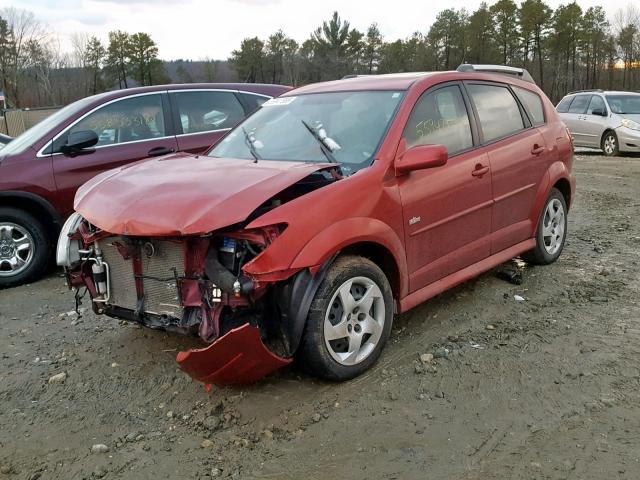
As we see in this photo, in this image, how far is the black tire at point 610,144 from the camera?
1529 centimetres

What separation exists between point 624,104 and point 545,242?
39.6ft

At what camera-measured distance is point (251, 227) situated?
125 inches

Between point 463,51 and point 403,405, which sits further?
point 463,51

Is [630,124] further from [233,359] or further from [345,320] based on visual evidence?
[233,359]

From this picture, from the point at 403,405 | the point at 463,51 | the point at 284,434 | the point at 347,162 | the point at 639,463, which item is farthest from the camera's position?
the point at 463,51

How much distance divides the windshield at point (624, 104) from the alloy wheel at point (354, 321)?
14.1 m

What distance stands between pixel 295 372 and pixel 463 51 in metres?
58.9

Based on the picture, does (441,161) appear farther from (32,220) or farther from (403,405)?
(32,220)

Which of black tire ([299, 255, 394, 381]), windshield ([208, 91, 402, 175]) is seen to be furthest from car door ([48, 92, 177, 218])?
black tire ([299, 255, 394, 381])

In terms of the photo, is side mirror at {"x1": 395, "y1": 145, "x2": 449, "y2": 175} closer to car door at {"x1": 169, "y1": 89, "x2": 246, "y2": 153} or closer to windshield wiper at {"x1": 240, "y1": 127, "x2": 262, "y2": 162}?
windshield wiper at {"x1": 240, "y1": 127, "x2": 262, "y2": 162}

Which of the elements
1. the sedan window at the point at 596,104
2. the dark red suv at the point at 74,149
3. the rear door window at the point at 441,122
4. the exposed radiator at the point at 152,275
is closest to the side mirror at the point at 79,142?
the dark red suv at the point at 74,149

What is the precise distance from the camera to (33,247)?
237 inches

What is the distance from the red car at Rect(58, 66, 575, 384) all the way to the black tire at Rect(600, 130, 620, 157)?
11791mm

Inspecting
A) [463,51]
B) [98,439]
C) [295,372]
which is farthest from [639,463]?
[463,51]
